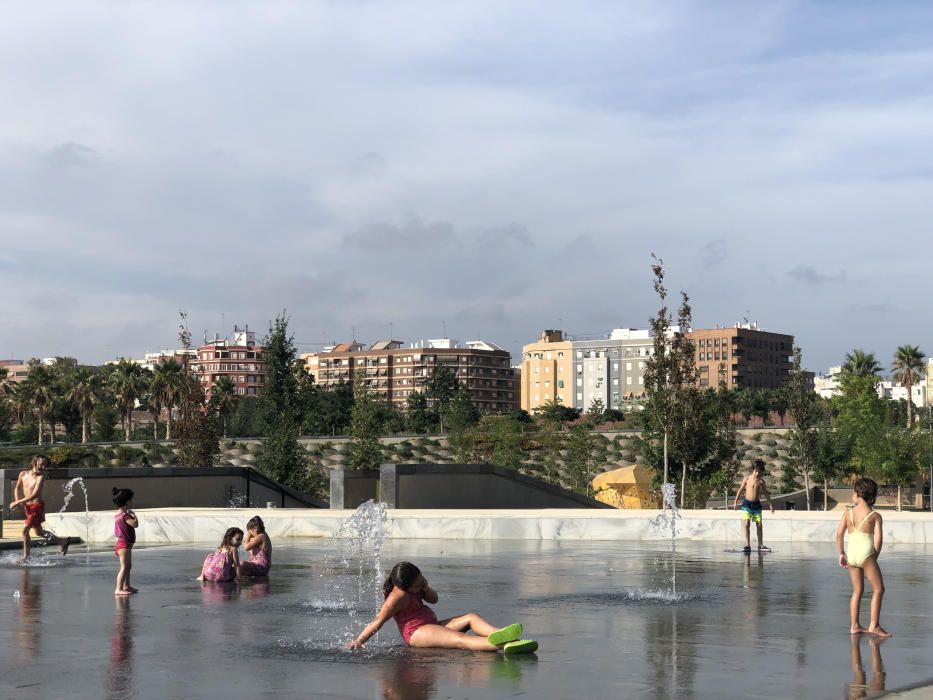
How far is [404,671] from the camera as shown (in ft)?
30.3

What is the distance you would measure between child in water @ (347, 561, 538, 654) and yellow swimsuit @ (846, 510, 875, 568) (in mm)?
3225

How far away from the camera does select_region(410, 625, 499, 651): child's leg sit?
10.1 meters

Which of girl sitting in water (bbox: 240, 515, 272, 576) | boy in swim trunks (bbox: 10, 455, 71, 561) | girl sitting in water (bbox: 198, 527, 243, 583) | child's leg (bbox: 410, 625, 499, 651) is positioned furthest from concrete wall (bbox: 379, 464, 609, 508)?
child's leg (bbox: 410, 625, 499, 651)

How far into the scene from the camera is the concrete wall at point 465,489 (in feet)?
103

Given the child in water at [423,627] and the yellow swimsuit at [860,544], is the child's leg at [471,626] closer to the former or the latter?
the child in water at [423,627]

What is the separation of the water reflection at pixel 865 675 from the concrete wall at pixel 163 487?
24.3 m

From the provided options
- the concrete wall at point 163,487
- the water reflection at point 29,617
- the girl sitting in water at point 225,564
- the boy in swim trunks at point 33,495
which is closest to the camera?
the water reflection at point 29,617

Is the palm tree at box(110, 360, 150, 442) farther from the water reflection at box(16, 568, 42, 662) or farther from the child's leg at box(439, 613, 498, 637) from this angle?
the child's leg at box(439, 613, 498, 637)

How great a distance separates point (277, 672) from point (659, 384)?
32981 mm

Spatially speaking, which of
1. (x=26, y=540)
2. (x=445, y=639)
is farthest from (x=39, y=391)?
→ (x=445, y=639)

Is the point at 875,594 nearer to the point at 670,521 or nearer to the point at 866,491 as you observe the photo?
the point at 866,491

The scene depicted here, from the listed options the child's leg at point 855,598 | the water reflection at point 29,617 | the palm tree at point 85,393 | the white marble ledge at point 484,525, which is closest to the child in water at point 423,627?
the water reflection at point 29,617

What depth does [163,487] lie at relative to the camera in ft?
110

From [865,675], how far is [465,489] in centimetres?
2472
